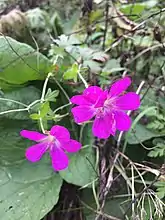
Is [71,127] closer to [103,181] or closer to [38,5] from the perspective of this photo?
[103,181]

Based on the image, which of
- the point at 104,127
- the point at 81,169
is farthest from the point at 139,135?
the point at 104,127

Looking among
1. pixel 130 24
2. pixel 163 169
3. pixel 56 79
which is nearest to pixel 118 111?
pixel 163 169

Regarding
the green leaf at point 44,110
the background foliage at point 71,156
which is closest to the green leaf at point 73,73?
the background foliage at point 71,156

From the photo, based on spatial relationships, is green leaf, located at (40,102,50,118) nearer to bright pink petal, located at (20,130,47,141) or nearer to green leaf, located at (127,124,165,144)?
bright pink petal, located at (20,130,47,141)

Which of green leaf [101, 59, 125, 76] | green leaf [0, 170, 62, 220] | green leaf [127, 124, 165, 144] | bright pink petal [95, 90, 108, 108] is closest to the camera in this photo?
bright pink petal [95, 90, 108, 108]

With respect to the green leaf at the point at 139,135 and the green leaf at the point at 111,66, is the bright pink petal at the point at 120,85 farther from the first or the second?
the green leaf at the point at 111,66

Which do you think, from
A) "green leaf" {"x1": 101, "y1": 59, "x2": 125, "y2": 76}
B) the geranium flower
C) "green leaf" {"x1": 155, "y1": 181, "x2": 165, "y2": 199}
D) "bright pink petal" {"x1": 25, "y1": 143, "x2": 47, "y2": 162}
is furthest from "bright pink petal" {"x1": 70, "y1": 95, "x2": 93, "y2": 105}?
"green leaf" {"x1": 101, "y1": 59, "x2": 125, "y2": 76}

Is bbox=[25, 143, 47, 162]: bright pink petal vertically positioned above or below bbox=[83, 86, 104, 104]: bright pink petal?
below
